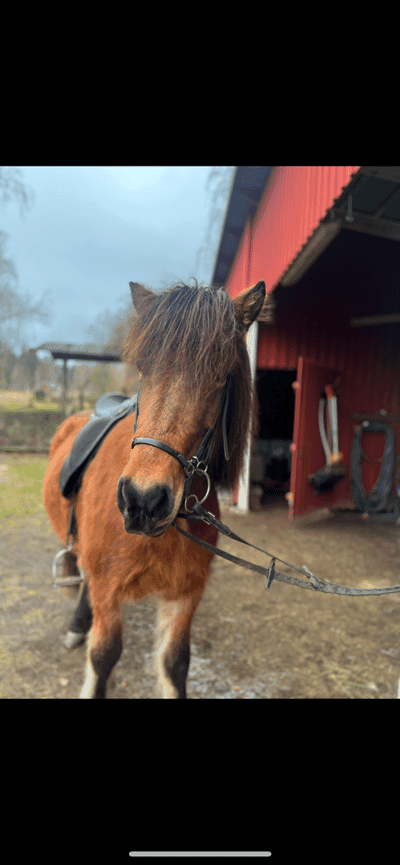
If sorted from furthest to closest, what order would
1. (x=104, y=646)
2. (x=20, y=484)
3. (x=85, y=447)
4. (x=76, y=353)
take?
(x=76, y=353) < (x=20, y=484) < (x=85, y=447) < (x=104, y=646)

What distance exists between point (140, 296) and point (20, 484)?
300 inches

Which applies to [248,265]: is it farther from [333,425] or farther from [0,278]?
[0,278]

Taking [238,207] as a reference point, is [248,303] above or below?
below

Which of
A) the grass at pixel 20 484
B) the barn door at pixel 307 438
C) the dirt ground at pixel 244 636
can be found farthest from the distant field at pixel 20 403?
the barn door at pixel 307 438

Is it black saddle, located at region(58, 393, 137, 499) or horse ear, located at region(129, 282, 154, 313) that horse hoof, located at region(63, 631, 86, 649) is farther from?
horse ear, located at region(129, 282, 154, 313)

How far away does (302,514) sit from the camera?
261 inches

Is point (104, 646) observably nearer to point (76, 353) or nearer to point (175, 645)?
point (175, 645)

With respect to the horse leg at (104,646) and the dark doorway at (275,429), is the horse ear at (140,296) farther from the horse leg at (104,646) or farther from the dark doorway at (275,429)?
the dark doorway at (275,429)

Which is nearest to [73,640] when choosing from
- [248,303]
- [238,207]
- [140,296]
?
[140,296]

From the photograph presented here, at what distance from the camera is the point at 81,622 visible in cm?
287

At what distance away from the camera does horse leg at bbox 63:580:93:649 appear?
9.37ft

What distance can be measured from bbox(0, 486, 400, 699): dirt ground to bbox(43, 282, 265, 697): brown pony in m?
0.33

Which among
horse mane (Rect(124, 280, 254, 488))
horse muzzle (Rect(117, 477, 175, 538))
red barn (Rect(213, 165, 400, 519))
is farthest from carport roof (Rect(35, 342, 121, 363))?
horse muzzle (Rect(117, 477, 175, 538))

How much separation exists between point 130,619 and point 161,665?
164 centimetres
